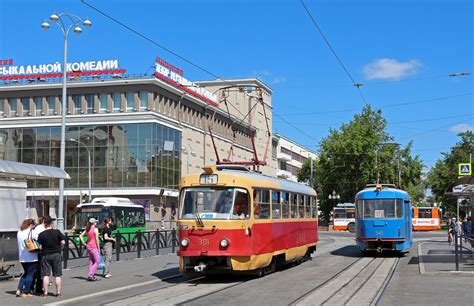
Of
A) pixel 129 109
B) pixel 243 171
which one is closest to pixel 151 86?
pixel 129 109

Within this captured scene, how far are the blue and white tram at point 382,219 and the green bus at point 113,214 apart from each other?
1298 centimetres

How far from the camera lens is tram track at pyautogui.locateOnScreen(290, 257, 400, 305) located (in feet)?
40.6

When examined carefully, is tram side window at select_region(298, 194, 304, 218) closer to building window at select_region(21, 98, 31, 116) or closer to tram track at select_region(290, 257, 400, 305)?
tram track at select_region(290, 257, 400, 305)

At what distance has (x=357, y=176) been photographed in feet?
254

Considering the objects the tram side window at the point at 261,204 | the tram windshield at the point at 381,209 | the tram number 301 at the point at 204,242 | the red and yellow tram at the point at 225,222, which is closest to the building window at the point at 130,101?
the tram windshield at the point at 381,209

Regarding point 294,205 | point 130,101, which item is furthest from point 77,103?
point 294,205

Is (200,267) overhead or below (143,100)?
below

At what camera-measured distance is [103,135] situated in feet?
209

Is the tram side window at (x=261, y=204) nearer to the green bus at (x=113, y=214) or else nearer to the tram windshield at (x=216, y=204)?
the tram windshield at (x=216, y=204)

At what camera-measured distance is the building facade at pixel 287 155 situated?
113 meters

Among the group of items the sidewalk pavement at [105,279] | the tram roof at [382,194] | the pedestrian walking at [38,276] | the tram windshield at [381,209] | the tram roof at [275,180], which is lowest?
the sidewalk pavement at [105,279]

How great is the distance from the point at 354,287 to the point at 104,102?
53.2 m

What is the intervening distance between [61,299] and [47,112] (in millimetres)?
56146

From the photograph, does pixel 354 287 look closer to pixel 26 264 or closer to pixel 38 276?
pixel 38 276
